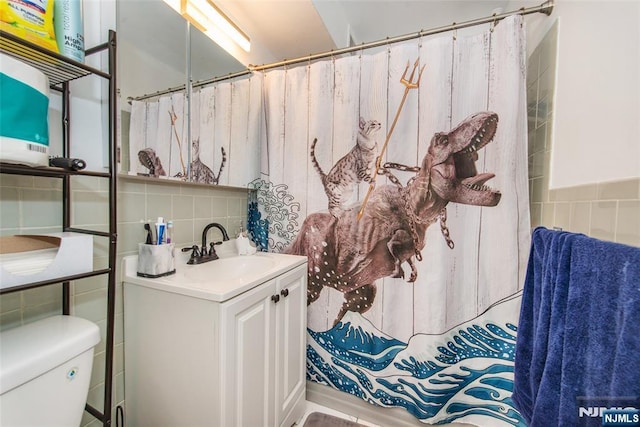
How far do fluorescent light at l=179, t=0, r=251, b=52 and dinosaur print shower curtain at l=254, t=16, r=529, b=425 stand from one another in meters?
0.29

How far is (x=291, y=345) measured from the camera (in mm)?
1223

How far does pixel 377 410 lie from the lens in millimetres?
1373

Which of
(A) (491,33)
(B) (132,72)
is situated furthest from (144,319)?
(A) (491,33)

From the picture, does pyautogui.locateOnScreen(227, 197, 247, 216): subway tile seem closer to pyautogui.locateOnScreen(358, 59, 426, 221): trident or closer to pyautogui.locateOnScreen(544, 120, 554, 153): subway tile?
pyautogui.locateOnScreen(358, 59, 426, 221): trident

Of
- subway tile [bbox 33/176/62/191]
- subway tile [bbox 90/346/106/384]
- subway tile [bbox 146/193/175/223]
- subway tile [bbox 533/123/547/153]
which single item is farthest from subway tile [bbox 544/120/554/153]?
subway tile [bbox 90/346/106/384]

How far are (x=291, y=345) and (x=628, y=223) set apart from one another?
1290mm

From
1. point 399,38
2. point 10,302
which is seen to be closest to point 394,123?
point 399,38

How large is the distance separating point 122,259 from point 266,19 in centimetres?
155

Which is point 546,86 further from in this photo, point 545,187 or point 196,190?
point 196,190

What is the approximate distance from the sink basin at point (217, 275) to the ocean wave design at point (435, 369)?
1.89 ft

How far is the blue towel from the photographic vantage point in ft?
1.51

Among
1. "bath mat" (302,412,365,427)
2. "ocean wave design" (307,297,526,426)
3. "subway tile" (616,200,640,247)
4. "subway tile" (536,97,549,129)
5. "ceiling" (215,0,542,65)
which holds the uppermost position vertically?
"ceiling" (215,0,542,65)

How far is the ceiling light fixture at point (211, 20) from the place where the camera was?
3.84 ft
